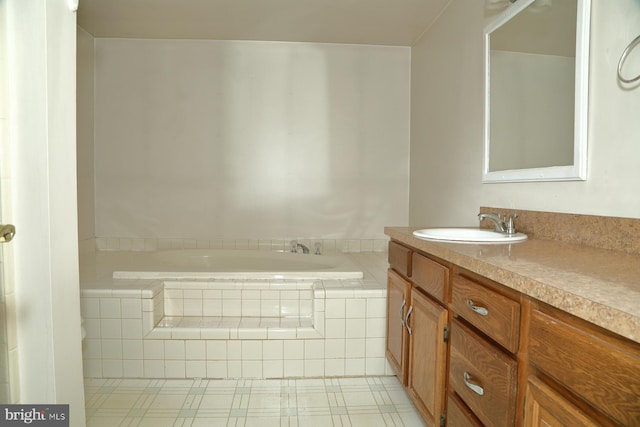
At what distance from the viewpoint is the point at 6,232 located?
0.94 meters

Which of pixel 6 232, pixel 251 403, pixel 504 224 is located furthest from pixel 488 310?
pixel 251 403

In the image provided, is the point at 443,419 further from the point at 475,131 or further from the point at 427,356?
the point at 475,131

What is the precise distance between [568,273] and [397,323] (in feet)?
3.67

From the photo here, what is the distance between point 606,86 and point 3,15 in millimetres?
1730

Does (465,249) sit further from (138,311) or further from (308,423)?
(138,311)

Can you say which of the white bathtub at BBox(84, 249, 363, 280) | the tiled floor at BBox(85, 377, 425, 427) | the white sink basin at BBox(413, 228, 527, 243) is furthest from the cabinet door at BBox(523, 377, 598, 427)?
the white bathtub at BBox(84, 249, 363, 280)

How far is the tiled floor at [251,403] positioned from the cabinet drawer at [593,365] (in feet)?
3.88

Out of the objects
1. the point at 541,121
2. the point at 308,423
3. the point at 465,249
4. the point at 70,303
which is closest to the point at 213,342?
the point at 308,423

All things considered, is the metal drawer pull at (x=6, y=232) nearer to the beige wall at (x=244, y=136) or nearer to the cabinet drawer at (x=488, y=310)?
the cabinet drawer at (x=488, y=310)

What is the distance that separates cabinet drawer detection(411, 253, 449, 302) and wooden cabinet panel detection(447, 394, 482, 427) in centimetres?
32

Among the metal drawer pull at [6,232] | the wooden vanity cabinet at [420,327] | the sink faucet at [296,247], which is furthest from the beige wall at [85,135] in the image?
the wooden vanity cabinet at [420,327]

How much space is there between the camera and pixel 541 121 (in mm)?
1603

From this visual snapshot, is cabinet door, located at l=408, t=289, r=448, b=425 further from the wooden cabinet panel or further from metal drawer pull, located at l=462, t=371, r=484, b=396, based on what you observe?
metal drawer pull, located at l=462, t=371, r=484, b=396

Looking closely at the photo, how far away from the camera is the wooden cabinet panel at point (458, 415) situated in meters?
1.14
